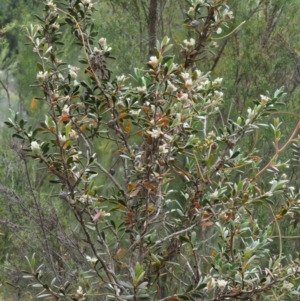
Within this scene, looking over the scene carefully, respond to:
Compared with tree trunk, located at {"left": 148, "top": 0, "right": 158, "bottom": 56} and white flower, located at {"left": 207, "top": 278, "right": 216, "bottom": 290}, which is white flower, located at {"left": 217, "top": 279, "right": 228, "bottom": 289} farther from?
tree trunk, located at {"left": 148, "top": 0, "right": 158, "bottom": 56}

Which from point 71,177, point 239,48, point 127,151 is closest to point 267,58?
point 239,48

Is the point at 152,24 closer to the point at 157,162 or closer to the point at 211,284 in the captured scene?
the point at 157,162

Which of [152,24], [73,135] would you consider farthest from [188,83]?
[152,24]

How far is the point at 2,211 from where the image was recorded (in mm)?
5074

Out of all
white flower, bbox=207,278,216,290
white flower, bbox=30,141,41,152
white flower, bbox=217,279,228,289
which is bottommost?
white flower, bbox=207,278,216,290

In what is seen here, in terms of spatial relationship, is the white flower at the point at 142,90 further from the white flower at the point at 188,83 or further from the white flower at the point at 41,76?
the white flower at the point at 41,76

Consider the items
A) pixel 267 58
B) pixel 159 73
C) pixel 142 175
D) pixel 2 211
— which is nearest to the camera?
pixel 159 73

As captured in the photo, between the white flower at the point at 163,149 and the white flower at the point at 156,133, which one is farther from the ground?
the white flower at the point at 156,133

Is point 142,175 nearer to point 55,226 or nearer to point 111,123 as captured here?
point 111,123

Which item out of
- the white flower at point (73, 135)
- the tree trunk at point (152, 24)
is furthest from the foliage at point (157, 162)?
the tree trunk at point (152, 24)

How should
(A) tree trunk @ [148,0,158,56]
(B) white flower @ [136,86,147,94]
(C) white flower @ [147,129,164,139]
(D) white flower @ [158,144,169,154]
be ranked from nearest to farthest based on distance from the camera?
(C) white flower @ [147,129,164,139]
(D) white flower @ [158,144,169,154]
(B) white flower @ [136,86,147,94]
(A) tree trunk @ [148,0,158,56]

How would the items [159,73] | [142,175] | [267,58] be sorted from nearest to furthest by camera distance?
[159,73], [142,175], [267,58]

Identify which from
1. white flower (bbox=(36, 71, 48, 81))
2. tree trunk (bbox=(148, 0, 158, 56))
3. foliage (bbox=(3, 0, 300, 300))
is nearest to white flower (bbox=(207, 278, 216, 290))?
foliage (bbox=(3, 0, 300, 300))

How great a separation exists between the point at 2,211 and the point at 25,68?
6.91 ft
